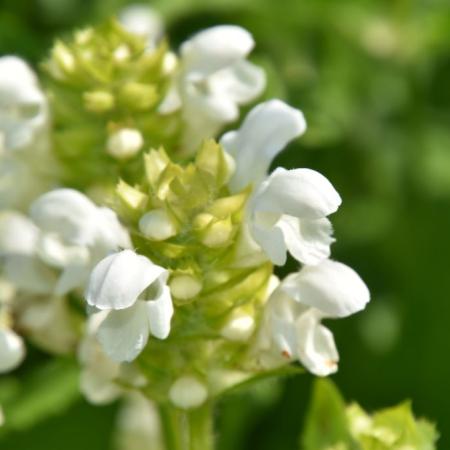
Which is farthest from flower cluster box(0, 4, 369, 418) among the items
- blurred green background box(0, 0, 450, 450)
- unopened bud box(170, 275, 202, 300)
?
blurred green background box(0, 0, 450, 450)

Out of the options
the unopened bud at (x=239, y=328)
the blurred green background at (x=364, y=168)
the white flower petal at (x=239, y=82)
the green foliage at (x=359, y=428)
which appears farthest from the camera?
the blurred green background at (x=364, y=168)

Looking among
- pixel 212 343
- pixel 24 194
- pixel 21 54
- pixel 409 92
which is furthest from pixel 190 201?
pixel 409 92

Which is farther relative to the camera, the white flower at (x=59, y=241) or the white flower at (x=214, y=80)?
the white flower at (x=214, y=80)

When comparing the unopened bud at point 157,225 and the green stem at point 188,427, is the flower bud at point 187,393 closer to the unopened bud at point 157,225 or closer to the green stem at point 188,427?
the green stem at point 188,427

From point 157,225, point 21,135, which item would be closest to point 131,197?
point 157,225

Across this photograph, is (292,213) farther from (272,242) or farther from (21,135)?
(21,135)

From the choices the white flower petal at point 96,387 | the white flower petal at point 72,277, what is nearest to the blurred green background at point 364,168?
the white flower petal at point 96,387
